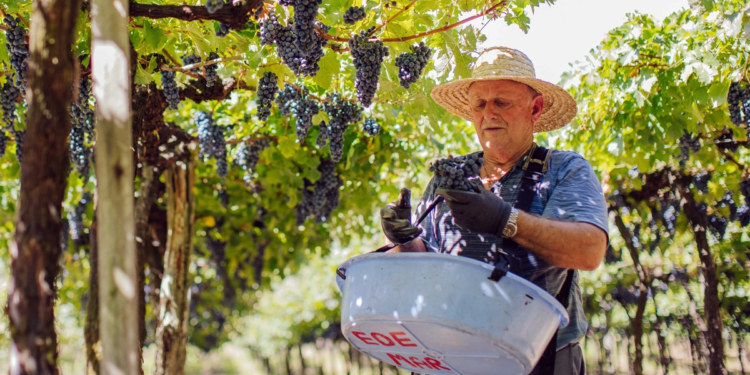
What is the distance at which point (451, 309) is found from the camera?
1.59 meters

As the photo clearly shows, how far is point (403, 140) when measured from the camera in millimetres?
5531

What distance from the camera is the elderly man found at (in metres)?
1.82

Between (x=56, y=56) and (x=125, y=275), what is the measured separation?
0.54 m

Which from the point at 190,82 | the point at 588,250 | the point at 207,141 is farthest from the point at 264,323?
the point at 588,250

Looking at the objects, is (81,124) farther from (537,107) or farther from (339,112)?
(537,107)

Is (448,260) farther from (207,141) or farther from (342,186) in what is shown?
(342,186)

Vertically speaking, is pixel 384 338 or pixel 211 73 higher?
pixel 211 73

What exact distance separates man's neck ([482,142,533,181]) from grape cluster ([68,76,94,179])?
2049mm

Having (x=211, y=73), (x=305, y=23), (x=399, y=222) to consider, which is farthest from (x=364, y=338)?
(x=211, y=73)

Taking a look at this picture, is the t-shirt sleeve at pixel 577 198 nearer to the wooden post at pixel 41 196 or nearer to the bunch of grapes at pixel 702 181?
the wooden post at pixel 41 196

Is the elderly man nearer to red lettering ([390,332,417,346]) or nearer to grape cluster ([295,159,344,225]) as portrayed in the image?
red lettering ([390,332,417,346])

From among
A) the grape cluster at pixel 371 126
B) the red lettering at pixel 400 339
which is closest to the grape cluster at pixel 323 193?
the grape cluster at pixel 371 126

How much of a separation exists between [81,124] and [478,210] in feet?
10.8

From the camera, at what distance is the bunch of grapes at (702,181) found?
5.17 metres
